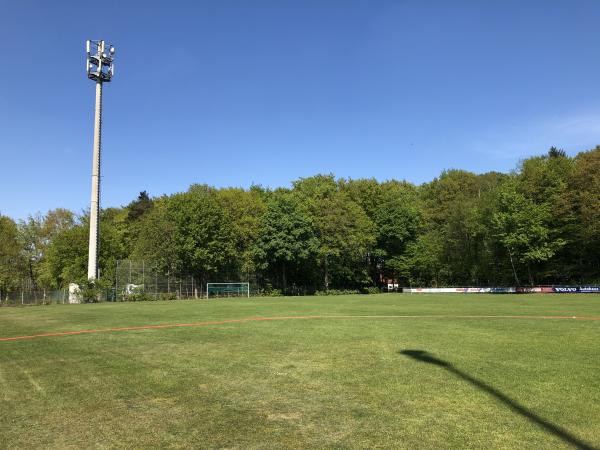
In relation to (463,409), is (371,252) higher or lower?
higher

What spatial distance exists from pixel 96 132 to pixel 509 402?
52.8m

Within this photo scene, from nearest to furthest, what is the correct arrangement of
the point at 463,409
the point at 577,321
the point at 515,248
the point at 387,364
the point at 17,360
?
1. the point at 463,409
2. the point at 387,364
3. the point at 17,360
4. the point at 577,321
5. the point at 515,248

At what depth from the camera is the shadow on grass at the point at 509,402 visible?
5329 millimetres

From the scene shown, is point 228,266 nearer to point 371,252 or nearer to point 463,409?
point 371,252

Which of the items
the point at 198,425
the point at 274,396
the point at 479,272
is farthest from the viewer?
the point at 479,272

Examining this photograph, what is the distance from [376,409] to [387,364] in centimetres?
321

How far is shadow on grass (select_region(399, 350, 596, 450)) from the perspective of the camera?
5329 millimetres

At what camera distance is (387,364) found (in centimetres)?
960

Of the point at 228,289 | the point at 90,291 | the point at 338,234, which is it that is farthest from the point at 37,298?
the point at 338,234

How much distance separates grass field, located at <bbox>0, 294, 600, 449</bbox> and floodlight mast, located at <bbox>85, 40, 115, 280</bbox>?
129 feet

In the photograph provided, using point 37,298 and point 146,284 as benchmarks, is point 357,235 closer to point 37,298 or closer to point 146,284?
point 146,284

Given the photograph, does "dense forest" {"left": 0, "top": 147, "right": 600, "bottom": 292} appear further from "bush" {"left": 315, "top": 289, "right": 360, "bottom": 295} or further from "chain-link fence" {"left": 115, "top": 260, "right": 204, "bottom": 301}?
"chain-link fence" {"left": 115, "top": 260, "right": 204, "bottom": 301}

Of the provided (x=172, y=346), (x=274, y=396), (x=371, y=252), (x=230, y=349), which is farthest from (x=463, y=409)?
(x=371, y=252)

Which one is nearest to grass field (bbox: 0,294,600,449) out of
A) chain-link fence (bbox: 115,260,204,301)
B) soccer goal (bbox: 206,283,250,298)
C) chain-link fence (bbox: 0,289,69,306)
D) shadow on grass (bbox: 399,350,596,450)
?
shadow on grass (bbox: 399,350,596,450)
